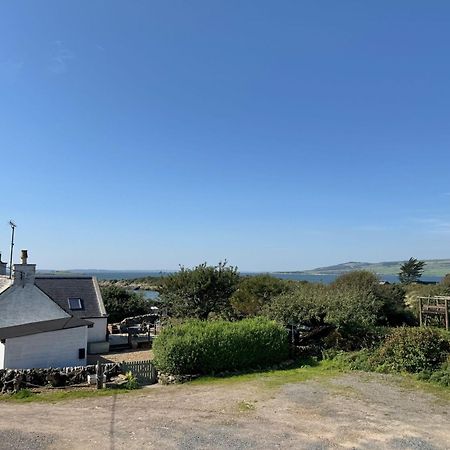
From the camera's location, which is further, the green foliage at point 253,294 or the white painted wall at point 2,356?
the green foliage at point 253,294

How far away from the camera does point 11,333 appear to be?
75.9 feet

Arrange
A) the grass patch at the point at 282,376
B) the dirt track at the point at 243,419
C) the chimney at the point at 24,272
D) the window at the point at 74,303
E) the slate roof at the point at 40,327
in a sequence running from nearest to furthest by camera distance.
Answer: the dirt track at the point at 243,419
the grass patch at the point at 282,376
the slate roof at the point at 40,327
the chimney at the point at 24,272
the window at the point at 74,303

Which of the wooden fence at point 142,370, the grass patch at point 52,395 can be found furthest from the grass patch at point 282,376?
the grass patch at point 52,395

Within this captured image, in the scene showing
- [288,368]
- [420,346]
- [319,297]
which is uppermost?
[319,297]

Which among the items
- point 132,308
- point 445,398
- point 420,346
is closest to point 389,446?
point 445,398

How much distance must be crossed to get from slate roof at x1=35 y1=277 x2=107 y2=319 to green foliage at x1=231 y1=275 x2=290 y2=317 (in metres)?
11.0

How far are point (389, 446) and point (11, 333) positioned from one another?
19.7 meters

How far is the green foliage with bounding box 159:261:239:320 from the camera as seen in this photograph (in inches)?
1353

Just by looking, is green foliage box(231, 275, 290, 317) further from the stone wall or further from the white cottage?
the stone wall

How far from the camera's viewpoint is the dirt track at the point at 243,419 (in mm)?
11953

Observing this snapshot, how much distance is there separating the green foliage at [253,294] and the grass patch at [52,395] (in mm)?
17822

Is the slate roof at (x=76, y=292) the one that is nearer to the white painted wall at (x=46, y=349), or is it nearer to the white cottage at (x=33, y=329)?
the white cottage at (x=33, y=329)

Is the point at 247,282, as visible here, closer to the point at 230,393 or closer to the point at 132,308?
the point at 132,308

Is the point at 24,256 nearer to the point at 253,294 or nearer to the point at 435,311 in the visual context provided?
the point at 253,294
